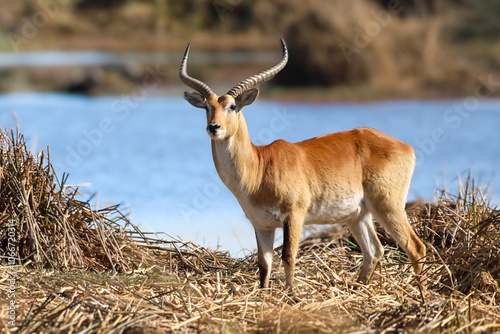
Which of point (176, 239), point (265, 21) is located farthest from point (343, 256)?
point (265, 21)

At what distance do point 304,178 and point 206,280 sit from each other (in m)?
1.13

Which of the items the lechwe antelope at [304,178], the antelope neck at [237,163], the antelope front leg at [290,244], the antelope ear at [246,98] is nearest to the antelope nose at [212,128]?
the lechwe antelope at [304,178]

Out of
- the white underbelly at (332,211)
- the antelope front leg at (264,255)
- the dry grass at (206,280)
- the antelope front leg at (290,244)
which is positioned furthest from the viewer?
the white underbelly at (332,211)

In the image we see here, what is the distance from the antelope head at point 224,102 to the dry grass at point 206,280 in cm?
109

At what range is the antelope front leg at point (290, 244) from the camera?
18.5 feet

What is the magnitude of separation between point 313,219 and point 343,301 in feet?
3.14

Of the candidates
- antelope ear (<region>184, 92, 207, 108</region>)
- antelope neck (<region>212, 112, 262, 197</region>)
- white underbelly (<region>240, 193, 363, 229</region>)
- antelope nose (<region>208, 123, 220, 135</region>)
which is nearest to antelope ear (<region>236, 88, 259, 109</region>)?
antelope neck (<region>212, 112, 262, 197</region>)

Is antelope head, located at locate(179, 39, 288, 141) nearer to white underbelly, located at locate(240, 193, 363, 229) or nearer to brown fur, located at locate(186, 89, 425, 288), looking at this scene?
brown fur, located at locate(186, 89, 425, 288)

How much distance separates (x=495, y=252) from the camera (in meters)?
5.39

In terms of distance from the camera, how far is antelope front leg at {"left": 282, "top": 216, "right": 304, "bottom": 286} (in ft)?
18.5

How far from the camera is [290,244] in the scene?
18.5ft

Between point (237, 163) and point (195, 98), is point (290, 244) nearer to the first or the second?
point (237, 163)

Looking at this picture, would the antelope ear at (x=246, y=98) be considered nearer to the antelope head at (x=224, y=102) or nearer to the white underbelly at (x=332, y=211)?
the antelope head at (x=224, y=102)

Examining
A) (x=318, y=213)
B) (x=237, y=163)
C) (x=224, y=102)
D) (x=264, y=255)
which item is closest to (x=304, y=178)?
(x=318, y=213)
